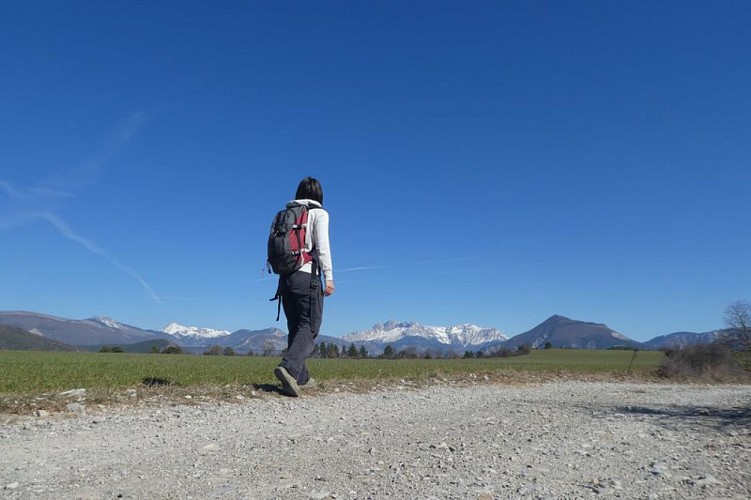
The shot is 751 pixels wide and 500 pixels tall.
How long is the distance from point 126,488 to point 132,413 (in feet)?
8.76

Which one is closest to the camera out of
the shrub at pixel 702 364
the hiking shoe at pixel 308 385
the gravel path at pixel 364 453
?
the gravel path at pixel 364 453

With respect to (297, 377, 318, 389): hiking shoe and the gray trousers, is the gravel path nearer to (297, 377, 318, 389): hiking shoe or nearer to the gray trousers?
the gray trousers

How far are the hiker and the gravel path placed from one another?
450 mm

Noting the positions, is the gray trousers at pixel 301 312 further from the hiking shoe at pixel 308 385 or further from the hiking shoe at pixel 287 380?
the hiking shoe at pixel 308 385

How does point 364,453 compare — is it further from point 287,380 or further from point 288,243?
point 288,243

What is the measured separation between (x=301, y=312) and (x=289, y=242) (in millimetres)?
995

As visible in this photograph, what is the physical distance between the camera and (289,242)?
6.72m

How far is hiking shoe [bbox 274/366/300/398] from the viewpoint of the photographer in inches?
262

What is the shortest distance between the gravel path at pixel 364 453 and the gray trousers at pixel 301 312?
21.4 inches

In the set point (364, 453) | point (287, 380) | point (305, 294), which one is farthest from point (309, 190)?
point (364, 453)

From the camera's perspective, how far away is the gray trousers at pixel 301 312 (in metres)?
6.76

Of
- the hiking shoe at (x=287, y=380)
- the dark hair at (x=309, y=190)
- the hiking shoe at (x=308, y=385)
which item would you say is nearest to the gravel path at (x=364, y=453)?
the hiking shoe at (x=287, y=380)

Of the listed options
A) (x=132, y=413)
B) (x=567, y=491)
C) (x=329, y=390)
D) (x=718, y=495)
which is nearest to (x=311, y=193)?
(x=329, y=390)

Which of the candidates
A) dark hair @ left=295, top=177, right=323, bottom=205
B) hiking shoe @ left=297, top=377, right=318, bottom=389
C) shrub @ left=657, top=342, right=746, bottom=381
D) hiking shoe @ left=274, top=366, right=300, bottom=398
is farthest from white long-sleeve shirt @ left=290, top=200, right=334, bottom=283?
shrub @ left=657, top=342, right=746, bottom=381
